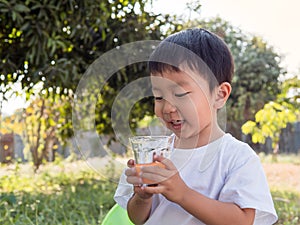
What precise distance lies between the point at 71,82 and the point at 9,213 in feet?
3.40

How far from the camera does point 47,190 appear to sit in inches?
166

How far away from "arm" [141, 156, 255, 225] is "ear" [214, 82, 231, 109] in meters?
0.21

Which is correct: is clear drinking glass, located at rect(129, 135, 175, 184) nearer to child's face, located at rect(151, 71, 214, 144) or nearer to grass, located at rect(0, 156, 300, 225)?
child's face, located at rect(151, 71, 214, 144)

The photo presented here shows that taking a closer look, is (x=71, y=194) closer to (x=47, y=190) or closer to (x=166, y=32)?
(x=47, y=190)

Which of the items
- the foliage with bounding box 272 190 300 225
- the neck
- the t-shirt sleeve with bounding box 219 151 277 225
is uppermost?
the neck

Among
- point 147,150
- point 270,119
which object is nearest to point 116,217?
point 147,150

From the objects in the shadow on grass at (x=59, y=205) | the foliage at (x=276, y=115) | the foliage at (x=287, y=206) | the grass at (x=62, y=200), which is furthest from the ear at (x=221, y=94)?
the foliage at (x=276, y=115)

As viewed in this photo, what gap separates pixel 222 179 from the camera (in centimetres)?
127

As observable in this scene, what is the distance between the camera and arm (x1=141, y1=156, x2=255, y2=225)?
1.05m

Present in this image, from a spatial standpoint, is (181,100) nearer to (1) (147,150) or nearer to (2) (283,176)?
(1) (147,150)

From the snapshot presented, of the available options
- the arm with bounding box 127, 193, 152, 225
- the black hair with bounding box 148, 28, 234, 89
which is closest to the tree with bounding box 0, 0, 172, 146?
the arm with bounding box 127, 193, 152, 225

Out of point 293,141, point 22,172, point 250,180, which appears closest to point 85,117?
point 250,180

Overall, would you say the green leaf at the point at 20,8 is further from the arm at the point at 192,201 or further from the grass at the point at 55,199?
the arm at the point at 192,201

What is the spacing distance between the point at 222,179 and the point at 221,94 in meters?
0.19
